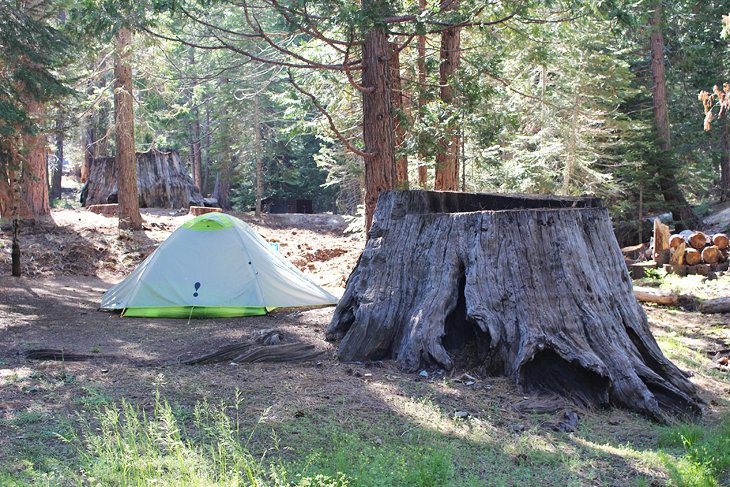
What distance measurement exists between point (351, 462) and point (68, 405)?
2.39 m

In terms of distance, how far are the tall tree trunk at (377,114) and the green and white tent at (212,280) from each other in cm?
192

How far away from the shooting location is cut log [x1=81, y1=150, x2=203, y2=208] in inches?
914

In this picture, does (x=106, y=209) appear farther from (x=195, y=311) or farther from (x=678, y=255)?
(x=678, y=255)

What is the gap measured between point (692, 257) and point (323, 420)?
36.0 feet

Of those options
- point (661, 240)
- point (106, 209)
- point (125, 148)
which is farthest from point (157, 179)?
point (661, 240)

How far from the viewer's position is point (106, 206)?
795 inches

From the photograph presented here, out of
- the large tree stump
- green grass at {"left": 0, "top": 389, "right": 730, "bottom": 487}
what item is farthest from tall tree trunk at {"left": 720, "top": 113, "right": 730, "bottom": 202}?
green grass at {"left": 0, "top": 389, "right": 730, "bottom": 487}


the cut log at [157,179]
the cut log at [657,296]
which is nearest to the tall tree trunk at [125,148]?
the cut log at [157,179]

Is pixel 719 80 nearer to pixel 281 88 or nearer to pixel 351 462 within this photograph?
pixel 281 88

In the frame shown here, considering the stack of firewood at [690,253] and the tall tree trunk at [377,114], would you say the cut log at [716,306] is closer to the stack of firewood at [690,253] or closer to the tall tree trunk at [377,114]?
the stack of firewood at [690,253]

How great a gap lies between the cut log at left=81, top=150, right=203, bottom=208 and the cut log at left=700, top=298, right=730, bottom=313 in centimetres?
1866

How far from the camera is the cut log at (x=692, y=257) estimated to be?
13125 mm

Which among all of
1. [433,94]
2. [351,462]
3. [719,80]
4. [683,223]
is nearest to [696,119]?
[719,80]

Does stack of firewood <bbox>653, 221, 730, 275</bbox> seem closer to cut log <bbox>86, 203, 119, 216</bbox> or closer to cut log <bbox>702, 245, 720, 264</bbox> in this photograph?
cut log <bbox>702, 245, 720, 264</bbox>
